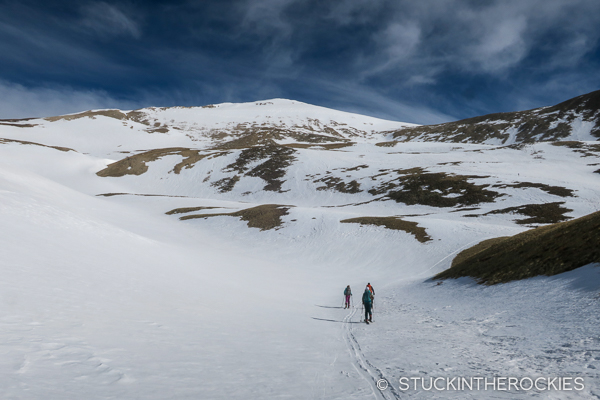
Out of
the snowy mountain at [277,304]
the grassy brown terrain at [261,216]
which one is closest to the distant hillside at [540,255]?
the snowy mountain at [277,304]

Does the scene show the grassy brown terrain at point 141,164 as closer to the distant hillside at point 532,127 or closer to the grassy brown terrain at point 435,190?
the grassy brown terrain at point 435,190

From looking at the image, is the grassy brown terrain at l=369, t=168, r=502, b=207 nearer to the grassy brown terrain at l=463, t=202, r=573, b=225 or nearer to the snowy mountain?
the snowy mountain

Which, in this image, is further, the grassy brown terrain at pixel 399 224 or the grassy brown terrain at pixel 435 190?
the grassy brown terrain at pixel 435 190

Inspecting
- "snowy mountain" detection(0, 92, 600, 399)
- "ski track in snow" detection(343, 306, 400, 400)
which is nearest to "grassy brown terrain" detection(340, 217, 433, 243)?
"snowy mountain" detection(0, 92, 600, 399)

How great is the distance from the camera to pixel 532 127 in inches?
6161

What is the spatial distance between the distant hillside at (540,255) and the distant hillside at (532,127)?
513 ft

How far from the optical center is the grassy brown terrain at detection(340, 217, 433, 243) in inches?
1514

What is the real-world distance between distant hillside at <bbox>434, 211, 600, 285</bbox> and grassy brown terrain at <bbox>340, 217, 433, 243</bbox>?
14545 millimetres

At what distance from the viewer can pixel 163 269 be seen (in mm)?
22031

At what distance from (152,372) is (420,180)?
7192cm

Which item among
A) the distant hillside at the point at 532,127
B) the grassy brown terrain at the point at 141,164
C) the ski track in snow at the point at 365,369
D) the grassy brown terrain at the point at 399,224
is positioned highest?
the distant hillside at the point at 532,127

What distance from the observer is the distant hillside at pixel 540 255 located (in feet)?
49.4

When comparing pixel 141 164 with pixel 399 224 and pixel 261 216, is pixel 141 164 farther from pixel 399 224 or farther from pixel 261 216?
pixel 399 224

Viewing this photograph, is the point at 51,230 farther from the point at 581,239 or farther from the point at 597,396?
the point at 581,239
